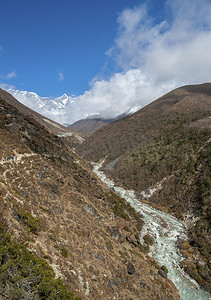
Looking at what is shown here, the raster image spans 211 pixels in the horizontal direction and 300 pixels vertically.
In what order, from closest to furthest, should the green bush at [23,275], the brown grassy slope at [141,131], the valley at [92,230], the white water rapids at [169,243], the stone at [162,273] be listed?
the green bush at [23,275] < the valley at [92,230] < the white water rapids at [169,243] < the stone at [162,273] < the brown grassy slope at [141,131]

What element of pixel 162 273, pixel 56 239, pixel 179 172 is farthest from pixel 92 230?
pixel 179 172

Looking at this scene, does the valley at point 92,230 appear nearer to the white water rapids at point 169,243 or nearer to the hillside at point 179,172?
the white water rapids at point 169,243

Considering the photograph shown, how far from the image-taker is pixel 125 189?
57031mm

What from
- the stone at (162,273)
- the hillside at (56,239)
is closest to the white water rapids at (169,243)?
the stone at (162,273)

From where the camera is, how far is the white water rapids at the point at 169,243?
21.7 metres

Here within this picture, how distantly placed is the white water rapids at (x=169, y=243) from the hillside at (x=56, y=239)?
194 cm

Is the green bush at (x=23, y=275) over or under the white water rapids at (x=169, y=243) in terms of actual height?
over

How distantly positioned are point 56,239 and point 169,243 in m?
24.4

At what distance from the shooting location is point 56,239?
16734mm

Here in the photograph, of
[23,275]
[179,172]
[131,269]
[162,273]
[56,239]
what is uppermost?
[179,172]

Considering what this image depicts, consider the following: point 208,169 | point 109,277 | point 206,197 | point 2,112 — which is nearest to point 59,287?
point 109,277

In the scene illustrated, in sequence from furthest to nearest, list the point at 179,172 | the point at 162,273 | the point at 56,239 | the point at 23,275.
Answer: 1. the point at 179,172
2. the point at 162,273
3. the point at 56,239
4. the point at 23,275

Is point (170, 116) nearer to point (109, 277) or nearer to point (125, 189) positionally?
point (125, 189)

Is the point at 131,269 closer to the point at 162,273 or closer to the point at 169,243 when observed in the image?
the point at 162,273
